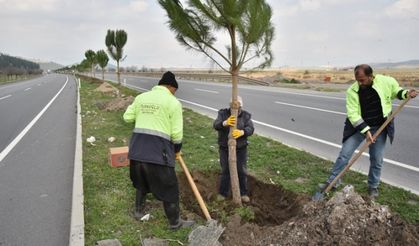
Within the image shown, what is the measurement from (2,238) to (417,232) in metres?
4.13

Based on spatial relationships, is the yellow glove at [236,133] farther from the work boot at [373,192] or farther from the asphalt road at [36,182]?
the asphalt road at [36,182]

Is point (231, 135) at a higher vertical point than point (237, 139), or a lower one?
higher

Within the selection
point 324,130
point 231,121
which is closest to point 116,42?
point 324,130

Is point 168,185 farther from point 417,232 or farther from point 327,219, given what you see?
point 417,232

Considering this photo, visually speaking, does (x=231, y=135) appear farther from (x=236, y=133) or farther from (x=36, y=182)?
(x=36, y=182)

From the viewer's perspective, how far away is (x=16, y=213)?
464 centimetres

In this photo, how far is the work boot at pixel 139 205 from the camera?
422cm

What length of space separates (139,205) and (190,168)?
1760 mm

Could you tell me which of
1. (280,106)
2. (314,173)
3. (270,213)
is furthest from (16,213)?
(280,106)

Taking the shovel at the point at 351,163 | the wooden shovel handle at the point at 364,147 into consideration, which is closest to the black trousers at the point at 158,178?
the shovel at the point at 351,163

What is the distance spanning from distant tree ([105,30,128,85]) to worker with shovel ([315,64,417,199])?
2017 centimetres

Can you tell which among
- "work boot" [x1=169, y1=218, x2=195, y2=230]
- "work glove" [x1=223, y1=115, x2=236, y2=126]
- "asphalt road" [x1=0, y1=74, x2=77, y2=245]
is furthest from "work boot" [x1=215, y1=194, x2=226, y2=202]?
"asphalt road" [x1=0, y1=74, x2=77, y2=245]

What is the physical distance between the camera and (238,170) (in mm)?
4766

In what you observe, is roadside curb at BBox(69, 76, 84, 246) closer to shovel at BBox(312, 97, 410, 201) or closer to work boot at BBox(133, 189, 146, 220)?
work boot at BBox(133, 189, 146, 220)
